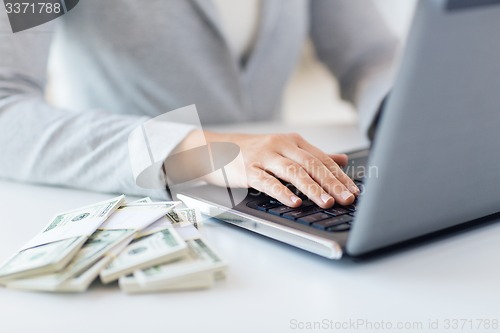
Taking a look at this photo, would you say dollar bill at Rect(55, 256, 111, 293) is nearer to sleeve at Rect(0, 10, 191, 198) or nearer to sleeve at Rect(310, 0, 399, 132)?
sleeve at Rect(0, 10, 191, 198)

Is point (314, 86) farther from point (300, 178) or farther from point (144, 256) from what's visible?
point (144, 256)

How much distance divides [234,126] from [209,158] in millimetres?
533

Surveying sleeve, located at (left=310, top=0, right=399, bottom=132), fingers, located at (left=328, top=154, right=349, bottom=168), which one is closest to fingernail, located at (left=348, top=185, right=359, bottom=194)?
fingers, located at (left=328, top=154, right=349, bottom=168)

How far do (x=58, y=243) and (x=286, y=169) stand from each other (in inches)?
10.6

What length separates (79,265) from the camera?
0.51m

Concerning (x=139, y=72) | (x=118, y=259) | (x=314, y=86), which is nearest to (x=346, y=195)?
(x=118, y=259)

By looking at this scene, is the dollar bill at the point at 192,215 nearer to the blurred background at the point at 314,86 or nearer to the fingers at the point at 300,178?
the fingers at the point at 300,178

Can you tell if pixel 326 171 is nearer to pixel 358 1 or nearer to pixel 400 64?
pixel 400 64

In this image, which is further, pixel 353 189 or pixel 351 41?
pixel 351 41

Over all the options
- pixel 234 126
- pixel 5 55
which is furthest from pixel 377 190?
pixel 234 126

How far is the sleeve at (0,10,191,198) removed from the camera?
781mm

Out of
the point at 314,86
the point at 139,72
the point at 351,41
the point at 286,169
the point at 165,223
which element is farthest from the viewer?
the point at 314,86

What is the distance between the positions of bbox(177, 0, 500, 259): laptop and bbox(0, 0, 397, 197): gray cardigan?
0.28m

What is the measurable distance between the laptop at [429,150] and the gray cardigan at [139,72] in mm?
279
